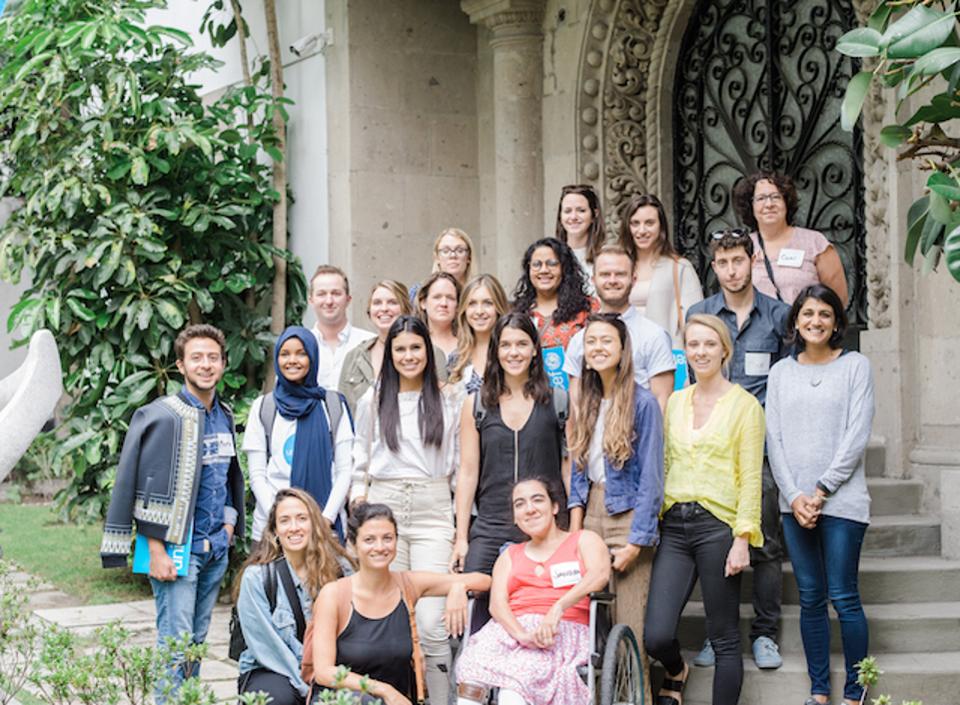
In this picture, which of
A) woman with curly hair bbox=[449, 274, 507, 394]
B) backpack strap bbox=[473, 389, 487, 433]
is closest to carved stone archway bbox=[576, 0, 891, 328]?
woman with curly hair bbox=[449, 274, 507, 394]

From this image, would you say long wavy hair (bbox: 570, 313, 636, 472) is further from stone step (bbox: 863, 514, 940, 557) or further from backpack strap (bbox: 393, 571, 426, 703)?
stone step (bbox: 863, 514, 940, 557)

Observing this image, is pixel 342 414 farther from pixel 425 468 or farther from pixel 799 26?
pixel 799 26

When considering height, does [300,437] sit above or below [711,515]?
above

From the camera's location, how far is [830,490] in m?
5.94

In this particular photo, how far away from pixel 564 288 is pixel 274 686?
229 cm

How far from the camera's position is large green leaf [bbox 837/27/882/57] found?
4.04 meters

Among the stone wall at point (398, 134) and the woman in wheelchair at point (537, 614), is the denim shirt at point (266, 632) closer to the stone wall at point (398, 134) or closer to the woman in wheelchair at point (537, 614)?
the woman in wheelchair at point (537, 614)

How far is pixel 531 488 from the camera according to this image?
561 centimetres

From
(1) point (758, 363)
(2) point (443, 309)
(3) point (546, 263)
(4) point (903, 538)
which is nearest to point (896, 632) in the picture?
(4) point (903, 538)

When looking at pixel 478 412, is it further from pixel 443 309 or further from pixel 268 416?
pixel 268 416

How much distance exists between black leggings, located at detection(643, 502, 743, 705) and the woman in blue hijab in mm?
1426

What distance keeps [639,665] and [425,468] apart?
1.24 meters

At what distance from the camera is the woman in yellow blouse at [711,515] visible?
19.2 ft

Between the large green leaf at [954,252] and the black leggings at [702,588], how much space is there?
2198mm
